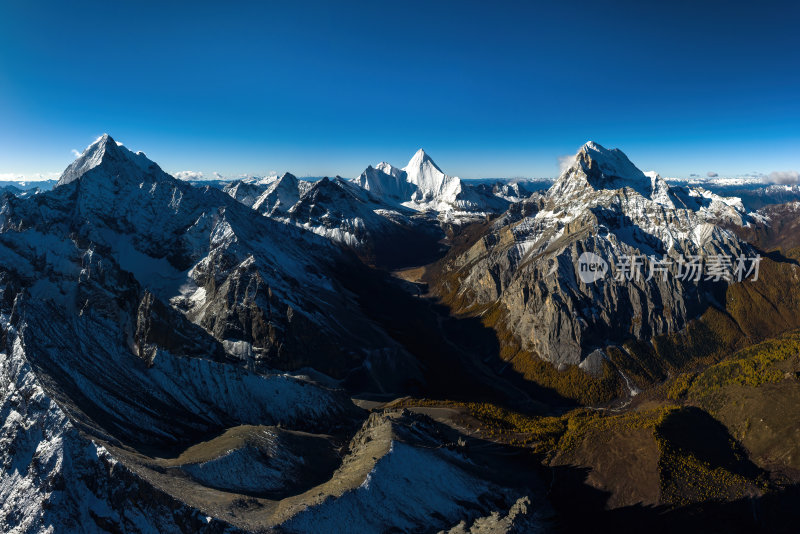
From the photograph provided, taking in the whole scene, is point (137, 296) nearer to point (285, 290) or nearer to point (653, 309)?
point (285, 290)

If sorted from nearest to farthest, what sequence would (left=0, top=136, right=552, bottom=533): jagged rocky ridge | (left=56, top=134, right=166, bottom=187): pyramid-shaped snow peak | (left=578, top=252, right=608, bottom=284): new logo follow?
(left=0, top=136, right=552, bottom=533): jagged rocky ridge
(left=578, top=252, right=608, bottom=284): new logo
(left=56, top=134, right=166, bottom=187): pyramid-shaped snow peak

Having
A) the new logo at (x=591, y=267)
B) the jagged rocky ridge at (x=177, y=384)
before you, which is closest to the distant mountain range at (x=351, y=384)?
the jagged rocky ridge at (x=177, y=384)

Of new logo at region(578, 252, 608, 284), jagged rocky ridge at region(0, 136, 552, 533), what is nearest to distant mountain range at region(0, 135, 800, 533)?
jagged rocky ridge at region(0, 136, 552, 533)

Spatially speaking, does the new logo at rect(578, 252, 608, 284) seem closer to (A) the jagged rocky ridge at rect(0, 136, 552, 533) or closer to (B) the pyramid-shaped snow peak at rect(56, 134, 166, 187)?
(A) the jagged rocky ridge at rect(0, 136, 552, 533)

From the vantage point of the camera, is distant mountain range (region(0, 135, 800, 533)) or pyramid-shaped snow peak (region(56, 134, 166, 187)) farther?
pyramid-shaped snow peak (region(56, 134, 166, 187))

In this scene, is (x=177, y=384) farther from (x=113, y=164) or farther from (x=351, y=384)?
(x=113, y=164)

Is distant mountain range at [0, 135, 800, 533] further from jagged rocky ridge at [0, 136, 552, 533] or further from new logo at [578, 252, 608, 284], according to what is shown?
new logo at [578, 252, 608, 284]

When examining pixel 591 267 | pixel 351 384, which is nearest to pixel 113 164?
pixel 351 384

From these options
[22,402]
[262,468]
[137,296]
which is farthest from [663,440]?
[137,296]

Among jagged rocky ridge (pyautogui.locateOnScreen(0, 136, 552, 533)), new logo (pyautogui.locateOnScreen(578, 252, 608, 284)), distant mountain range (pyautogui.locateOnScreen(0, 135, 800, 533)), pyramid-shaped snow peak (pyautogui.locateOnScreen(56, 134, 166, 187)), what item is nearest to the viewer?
jagged rocky ridge (pyautogui.locateOnScreen(0, 136, 552, 533))

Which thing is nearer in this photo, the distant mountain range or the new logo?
the distant mountain range

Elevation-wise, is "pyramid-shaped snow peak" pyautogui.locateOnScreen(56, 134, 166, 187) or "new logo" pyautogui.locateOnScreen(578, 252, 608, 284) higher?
"pyramid-shaped snow peak" pyautogui.locateOnScreen(56, 134, 166, 187)
